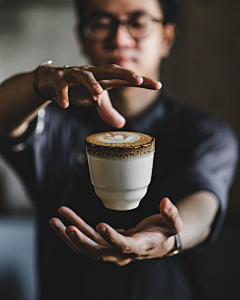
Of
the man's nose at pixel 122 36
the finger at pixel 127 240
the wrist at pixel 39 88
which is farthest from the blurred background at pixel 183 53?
the finger at pixel 127 240

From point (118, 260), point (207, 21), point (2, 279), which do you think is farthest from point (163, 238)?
point (207, 21)

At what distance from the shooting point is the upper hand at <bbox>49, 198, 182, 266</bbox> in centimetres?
46

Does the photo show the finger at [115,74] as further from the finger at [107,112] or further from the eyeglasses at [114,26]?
the eyeglasses at [114,26]

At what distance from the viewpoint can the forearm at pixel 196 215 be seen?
66 cm

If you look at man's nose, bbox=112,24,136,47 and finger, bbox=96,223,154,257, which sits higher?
man's nose, bbox=112,24,136,47

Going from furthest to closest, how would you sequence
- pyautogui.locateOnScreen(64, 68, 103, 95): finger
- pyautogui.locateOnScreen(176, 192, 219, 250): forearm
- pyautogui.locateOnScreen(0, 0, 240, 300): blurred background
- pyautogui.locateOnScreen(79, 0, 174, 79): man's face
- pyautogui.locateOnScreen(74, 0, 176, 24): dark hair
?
pyautogui.locateOnScreen(0, 0, 240, 300): blurred background, pyautogui.locateOnScreen(74, 0, 176, 24): dark hair, pyautogui.locateOnScreen(79, 0, 174, 79): man's face, pyautogui.locateOnScreen(176, 192, 219, 250): forearm, pyautogui.locateOnScreen(64, 68, 103, 95): finger

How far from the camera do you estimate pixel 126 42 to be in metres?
0.78

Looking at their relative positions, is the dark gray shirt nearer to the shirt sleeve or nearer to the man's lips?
the shirt sleeve

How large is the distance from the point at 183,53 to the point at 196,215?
1.47 m

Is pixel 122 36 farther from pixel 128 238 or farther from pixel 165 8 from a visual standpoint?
pixel 128 238

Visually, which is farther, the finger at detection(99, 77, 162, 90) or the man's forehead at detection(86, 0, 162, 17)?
the man's forehead at detection(86, 0, 162, 17)

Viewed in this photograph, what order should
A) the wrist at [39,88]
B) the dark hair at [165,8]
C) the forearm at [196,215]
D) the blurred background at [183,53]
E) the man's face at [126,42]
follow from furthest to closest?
the blurred background at [183,53]
the dark hair at [165,8]
the man's face at [126,42]
the forearm at [196,215]
the wrist at [39,88]

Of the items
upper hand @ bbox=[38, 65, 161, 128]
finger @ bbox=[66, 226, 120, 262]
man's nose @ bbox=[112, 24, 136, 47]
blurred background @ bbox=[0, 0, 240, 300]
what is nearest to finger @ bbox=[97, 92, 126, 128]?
→ upper hand @ bbox=[38, 65, 161, 128]

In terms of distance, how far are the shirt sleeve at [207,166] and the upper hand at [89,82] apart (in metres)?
0.32
